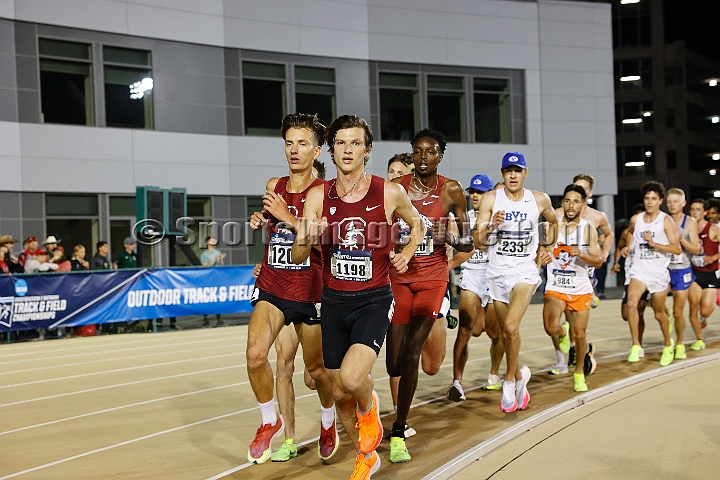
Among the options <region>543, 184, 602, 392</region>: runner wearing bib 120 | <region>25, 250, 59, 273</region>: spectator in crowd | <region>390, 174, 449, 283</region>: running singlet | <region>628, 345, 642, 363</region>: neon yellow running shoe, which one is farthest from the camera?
<region>25, 250, 59, 273</region>: spectator in crowd

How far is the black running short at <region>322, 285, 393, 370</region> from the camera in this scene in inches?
204

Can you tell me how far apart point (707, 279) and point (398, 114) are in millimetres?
14537

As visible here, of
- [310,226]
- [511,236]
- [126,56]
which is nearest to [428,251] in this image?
[511,236]

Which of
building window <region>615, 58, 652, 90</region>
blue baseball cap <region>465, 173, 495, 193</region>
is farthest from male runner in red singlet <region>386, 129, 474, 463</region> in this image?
building window <region>615, 58, 652, 90</region>

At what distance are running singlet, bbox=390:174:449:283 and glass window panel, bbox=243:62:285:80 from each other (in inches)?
685

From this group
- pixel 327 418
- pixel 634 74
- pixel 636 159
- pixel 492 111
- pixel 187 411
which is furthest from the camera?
pixel 636 159

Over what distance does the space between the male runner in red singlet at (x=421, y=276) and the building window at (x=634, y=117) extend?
6208cm

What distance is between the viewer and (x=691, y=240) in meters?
11.9

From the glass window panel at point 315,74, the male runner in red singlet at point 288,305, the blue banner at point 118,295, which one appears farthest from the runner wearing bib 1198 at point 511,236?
the glass window panel at point 315,74

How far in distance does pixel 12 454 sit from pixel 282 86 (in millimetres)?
19178

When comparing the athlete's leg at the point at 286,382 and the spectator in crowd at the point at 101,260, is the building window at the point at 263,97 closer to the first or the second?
the spectator in crowd at the point at 101,260

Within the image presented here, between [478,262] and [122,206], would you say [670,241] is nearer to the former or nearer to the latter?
[478,262]

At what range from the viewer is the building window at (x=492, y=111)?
27.1 meters

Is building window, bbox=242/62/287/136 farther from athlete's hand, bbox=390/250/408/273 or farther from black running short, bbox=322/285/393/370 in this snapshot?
athlete's hand, bbox=390/250/408/273
